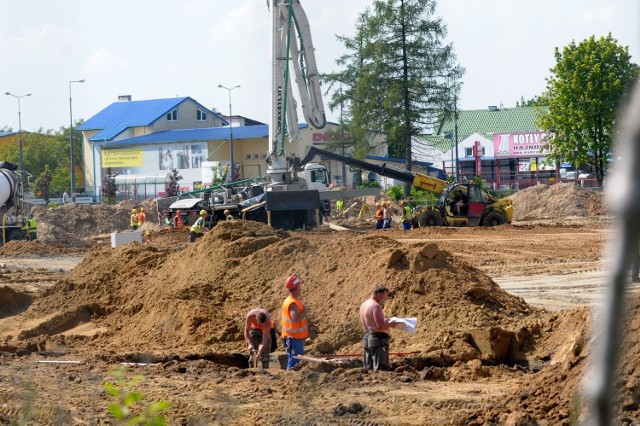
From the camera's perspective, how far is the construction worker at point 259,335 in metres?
13.0

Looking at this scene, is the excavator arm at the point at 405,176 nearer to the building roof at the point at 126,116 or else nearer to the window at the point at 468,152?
the window at the point at 468,152

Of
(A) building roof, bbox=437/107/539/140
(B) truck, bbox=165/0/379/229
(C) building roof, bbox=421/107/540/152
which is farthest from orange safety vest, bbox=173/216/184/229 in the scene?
(A) building roof, bbox=437/107/539/140

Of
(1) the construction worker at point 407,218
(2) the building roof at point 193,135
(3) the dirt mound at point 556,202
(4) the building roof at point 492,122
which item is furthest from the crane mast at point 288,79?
(4) the building roof at point 492,122

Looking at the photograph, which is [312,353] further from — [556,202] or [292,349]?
[556,202]

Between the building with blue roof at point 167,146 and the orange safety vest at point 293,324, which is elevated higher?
the building with blue roof at point 167,146

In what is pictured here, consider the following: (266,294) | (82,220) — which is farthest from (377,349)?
(82,220)

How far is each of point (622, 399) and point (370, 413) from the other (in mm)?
2157

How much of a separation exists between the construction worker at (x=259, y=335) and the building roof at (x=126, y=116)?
6965 cm

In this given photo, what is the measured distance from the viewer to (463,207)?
121 ft

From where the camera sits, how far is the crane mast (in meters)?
37.4

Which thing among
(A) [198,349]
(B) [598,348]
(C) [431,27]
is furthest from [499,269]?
(C) [431,27]

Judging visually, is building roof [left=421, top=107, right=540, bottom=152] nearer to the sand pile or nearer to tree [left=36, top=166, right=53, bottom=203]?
tree [left=36, top=166, right=53, bottom=203]

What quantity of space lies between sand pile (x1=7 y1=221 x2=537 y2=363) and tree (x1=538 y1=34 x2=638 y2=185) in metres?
33.8

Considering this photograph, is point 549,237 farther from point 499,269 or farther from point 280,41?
point 280,41
